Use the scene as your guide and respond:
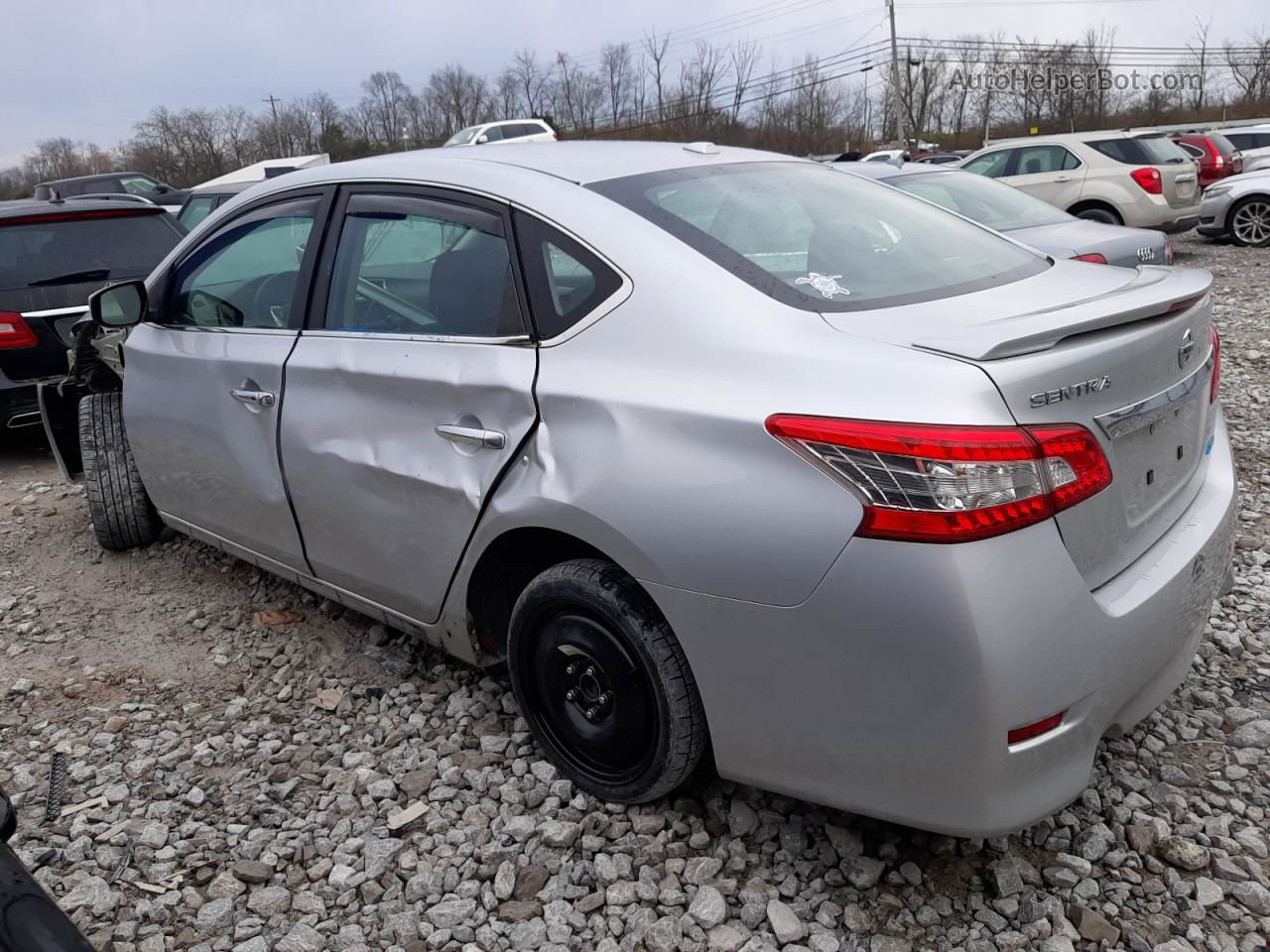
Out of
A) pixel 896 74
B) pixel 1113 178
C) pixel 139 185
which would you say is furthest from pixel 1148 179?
pixel 896 74

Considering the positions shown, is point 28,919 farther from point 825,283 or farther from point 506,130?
point 506,130

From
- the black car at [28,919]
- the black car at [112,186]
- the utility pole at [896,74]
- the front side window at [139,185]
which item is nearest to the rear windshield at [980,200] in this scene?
the black car at [28,919]

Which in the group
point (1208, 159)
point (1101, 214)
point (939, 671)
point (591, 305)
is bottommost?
point (1101, 214)

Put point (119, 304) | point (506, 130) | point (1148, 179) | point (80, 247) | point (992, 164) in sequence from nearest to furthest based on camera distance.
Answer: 1. point (119, 304)
2. point (80, 247)
3. point (1148, 179)
4. point (992, 164)
5. point (506, 130)

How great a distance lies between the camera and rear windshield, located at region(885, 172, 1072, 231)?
23.6 ft

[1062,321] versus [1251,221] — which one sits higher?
[1062,321]

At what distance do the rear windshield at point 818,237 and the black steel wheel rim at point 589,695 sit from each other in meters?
0.90

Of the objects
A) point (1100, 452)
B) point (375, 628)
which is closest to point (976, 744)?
point (1100, 452)

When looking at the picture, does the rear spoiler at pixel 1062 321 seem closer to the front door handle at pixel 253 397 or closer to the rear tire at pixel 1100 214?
the front door handle at pixel 253 397

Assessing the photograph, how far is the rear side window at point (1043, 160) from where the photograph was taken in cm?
1239

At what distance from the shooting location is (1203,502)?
2.41 m

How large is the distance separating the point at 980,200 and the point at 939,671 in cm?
640

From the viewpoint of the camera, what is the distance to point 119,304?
3738mm

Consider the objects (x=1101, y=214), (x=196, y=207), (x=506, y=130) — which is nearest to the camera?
(x=1101, y=214)
